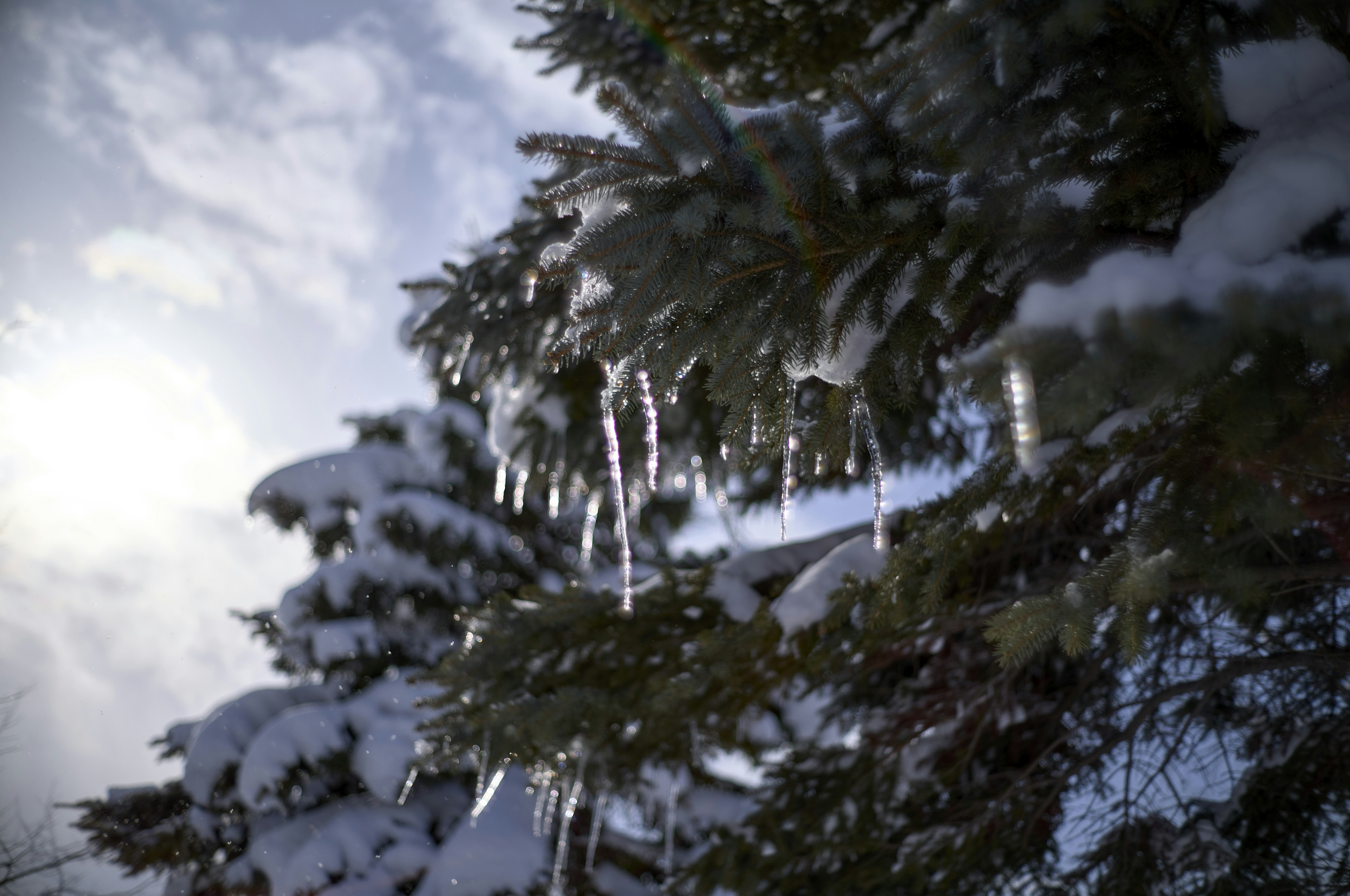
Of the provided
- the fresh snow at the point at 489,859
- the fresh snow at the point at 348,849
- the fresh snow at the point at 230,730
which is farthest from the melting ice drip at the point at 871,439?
the fresh snow at the point at 230,730

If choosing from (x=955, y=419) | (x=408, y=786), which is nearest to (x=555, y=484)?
(x=955, y=419)

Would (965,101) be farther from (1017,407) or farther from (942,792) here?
(942,792)

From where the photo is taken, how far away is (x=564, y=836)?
424 cm

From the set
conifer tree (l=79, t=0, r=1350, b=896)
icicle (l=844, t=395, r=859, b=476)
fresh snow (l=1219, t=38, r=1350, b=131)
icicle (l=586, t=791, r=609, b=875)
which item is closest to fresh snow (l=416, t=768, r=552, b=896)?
icicle (l=586, t=791, r=609, b=875)

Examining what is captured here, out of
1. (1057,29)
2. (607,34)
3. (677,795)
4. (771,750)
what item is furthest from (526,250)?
(677,795)

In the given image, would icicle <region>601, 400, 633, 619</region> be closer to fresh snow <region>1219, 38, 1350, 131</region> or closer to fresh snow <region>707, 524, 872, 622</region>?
fresh snow <region>707, 524, 872, 622</region>

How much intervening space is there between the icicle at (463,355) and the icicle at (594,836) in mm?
2417

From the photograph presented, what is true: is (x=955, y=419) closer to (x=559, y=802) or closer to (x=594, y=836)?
(x=594, y=836)

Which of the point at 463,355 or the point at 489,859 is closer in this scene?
the point at 463,355

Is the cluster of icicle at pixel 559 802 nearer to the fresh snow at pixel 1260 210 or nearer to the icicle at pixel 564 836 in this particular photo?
the icicle at pixel 564 836

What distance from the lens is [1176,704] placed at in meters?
3.34

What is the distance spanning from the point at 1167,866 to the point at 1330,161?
2663mm

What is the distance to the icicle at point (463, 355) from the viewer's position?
3686 millimetres

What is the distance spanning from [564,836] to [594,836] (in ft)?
0.75
